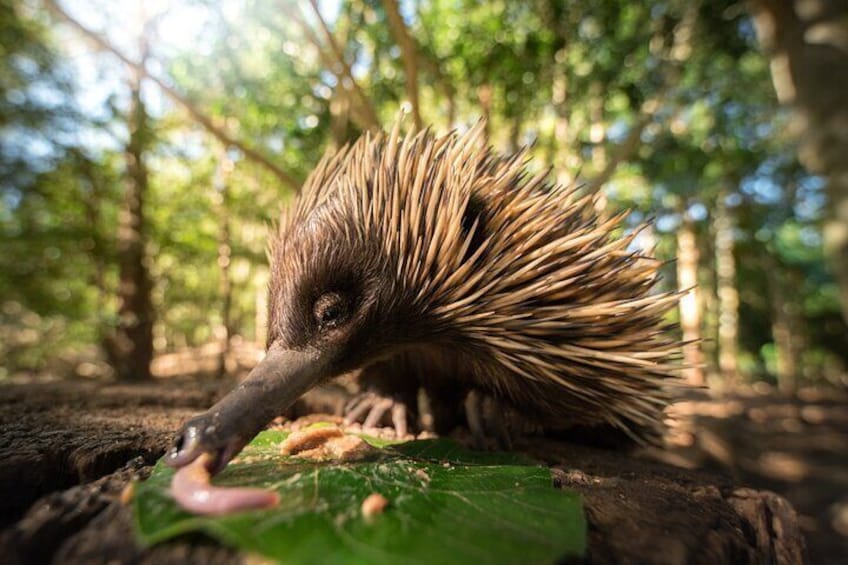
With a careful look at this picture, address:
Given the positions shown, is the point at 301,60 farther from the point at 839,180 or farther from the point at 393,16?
the point at 839,180

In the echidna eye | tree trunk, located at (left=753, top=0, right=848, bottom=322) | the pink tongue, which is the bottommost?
the pink tongue

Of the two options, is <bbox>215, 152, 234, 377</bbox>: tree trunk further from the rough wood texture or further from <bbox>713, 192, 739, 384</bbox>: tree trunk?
<bbox>713, 192, 739, 384</bbox>: tree trunk

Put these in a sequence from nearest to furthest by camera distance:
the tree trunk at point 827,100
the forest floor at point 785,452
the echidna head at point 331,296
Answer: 1. the echidna head at point 331,296
2. the tree trunk at point 827,100
3. the forest floor at point 785,452

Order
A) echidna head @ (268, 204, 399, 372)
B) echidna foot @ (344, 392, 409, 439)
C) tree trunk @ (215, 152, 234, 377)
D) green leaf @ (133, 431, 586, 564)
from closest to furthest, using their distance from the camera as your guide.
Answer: green leaf @ (133, 431, 586, 564), echidna head @ (268, 204, 399, 372), echidna foot @ (344, 392, 409, 439), tree trunk @ (215, 152, 234, 377)

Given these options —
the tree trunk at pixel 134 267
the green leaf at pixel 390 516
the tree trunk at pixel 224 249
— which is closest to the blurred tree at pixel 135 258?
the tree trunk at pixel 134 267

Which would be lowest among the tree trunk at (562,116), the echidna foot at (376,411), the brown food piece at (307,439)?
the echidna foot at (376,411)

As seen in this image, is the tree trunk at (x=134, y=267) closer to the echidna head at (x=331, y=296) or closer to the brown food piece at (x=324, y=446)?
the echidna head at (x=331, y=296)

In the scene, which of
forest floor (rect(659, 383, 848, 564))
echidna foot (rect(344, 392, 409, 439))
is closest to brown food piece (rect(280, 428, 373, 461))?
echidna foot (rect(344, 392, 409, 439))
